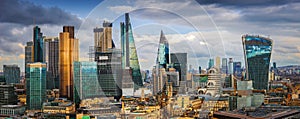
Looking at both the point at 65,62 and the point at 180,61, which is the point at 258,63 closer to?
the point at 65,62

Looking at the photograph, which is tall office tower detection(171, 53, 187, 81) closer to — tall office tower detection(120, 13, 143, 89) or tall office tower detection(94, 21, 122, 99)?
tall office tower detection(120, 13, 143, 89)

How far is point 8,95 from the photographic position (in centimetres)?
1088

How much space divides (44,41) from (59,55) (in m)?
1.02

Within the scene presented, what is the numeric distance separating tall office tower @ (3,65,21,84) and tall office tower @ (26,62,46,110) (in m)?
0.40

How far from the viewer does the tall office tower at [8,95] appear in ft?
34.7

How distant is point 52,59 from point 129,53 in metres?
9.06

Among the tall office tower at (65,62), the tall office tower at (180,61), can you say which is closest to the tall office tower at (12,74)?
the tall office tower at (65,62)

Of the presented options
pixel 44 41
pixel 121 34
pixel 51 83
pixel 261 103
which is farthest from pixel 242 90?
pixel 44 41

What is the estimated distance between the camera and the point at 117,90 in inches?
188

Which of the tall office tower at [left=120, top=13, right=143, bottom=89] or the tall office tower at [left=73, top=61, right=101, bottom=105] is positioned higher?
the tall office tower at [left=120, top=13, right=143, bottom=89]

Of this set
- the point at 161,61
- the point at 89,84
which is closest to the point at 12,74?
the point at 89,84

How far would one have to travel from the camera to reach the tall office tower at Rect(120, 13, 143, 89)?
3.72 m

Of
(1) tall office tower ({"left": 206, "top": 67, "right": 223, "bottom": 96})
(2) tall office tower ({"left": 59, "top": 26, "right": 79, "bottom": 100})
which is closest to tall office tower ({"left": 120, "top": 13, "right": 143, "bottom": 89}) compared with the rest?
(1) tall office tower ({"left": 206, "top": 67, "right": 223, "bottom": 96})

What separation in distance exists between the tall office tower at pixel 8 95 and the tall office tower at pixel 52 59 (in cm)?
97
